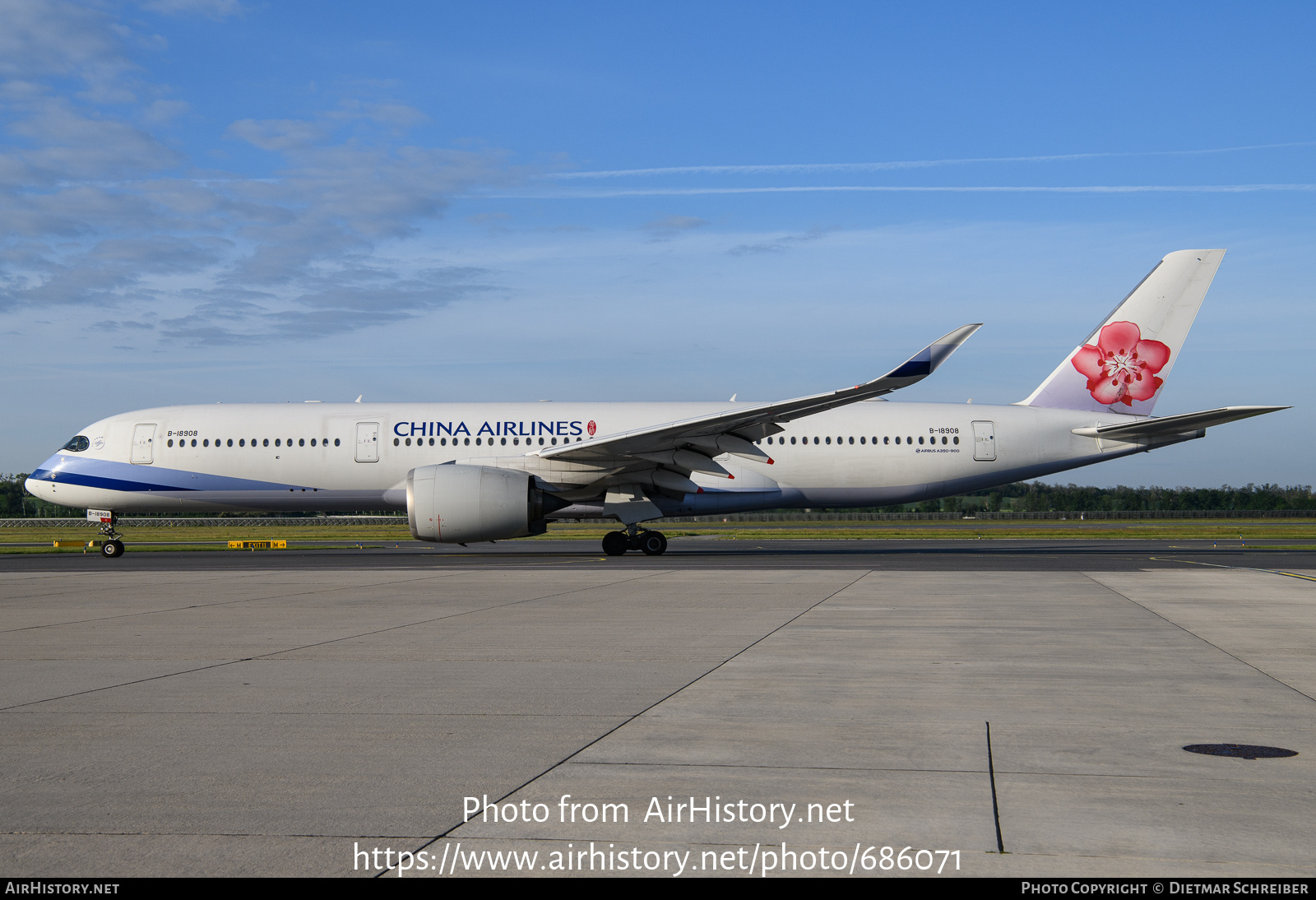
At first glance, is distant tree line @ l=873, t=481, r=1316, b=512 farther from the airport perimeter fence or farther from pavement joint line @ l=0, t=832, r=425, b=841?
pavement joint line @ l=0, t=832, r=425, b=841

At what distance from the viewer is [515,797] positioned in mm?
3994

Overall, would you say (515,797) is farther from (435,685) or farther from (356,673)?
(356,673)

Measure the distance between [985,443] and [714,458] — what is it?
259 inches

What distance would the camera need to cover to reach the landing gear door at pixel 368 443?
2392 cm

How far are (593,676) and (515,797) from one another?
9.81 feet

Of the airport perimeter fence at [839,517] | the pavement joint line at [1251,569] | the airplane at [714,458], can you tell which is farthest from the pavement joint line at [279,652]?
the airport perimeter fence at [839,517]

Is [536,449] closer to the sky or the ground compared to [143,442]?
closer to the ground

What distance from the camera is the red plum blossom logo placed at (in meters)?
24.2

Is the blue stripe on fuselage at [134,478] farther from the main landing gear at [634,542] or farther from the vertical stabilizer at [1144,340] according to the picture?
the vertical stabilizer at [1144,340]

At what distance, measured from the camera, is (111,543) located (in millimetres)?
24578

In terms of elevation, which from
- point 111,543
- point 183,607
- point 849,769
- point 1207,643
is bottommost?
point 1207,643

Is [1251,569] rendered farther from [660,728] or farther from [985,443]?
[660,728]

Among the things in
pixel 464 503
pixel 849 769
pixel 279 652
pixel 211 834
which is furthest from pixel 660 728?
pixel 464 503

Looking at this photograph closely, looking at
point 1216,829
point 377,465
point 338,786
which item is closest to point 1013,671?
point 1216,829
